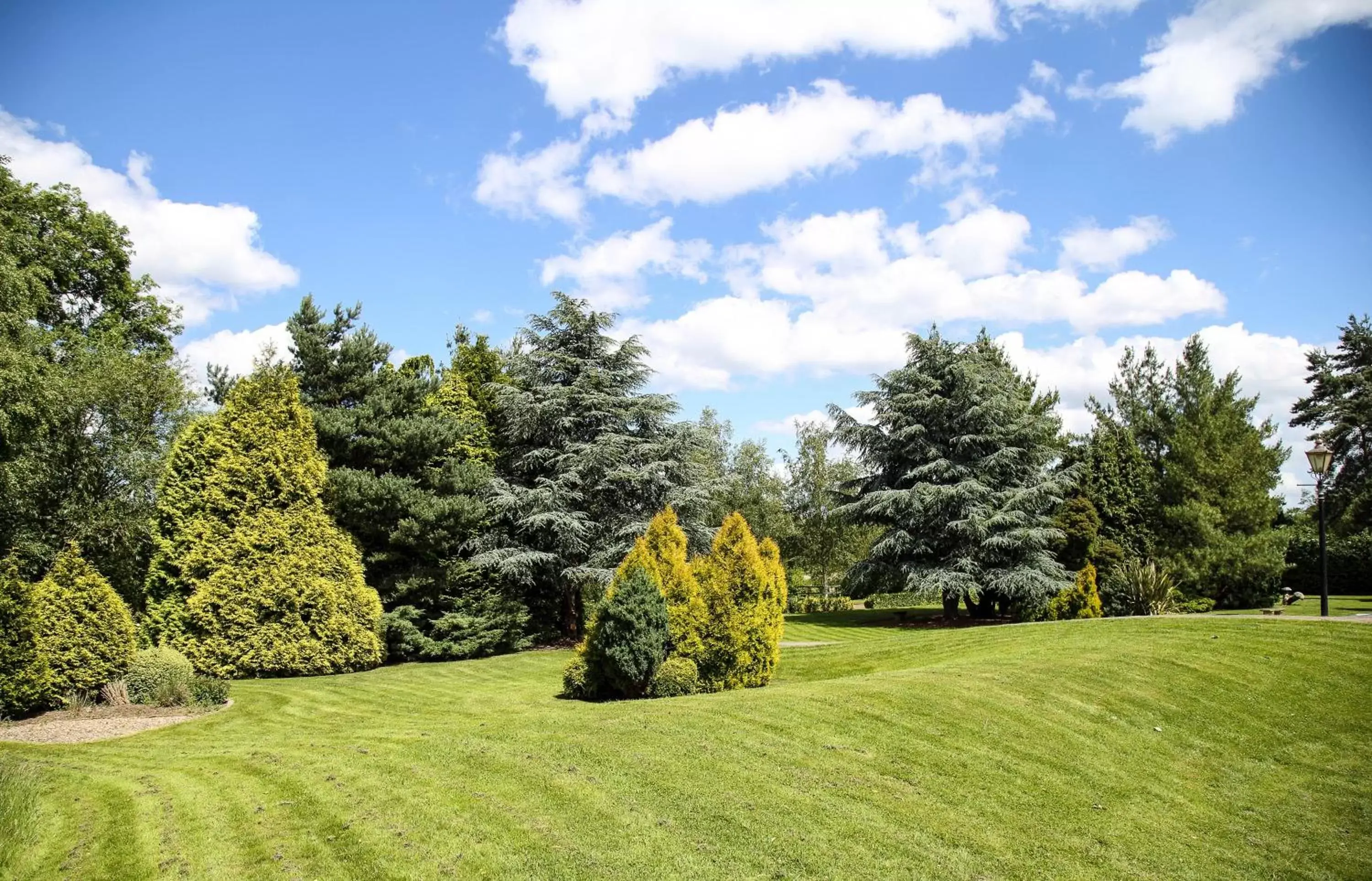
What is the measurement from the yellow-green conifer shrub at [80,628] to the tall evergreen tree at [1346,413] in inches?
2073

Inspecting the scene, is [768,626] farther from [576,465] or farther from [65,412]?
[65,412]

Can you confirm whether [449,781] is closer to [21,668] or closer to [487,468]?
[21,668]

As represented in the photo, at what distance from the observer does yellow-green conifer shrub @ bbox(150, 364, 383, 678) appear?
17969 mm

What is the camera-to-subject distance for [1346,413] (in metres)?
43.1

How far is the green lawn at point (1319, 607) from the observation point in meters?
21.2

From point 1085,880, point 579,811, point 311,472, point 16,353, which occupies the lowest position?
point 1085,880

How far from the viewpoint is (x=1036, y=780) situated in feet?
28.0

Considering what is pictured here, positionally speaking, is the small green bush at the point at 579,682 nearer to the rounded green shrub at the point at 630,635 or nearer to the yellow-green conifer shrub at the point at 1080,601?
the rounded green shrub at the point at 630,635

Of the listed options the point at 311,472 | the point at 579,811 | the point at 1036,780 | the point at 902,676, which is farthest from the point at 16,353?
the point at 1036,780

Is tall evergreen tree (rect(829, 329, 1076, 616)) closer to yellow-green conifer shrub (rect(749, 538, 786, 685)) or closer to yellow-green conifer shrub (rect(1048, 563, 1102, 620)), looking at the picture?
yellow-green conifer shrub (rect(1048, 563, 1102, 620))

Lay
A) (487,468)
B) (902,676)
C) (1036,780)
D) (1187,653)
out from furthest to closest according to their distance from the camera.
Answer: (487,468), (1187,653), (902,676), (1036,780)

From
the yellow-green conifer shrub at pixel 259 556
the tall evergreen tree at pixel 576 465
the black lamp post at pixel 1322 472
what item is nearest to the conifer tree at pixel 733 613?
the tall evergreen tree at pixel 576 465

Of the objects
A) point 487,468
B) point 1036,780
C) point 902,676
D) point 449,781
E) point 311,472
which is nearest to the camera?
point 449,781

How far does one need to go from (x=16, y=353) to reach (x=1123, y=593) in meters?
30.0
